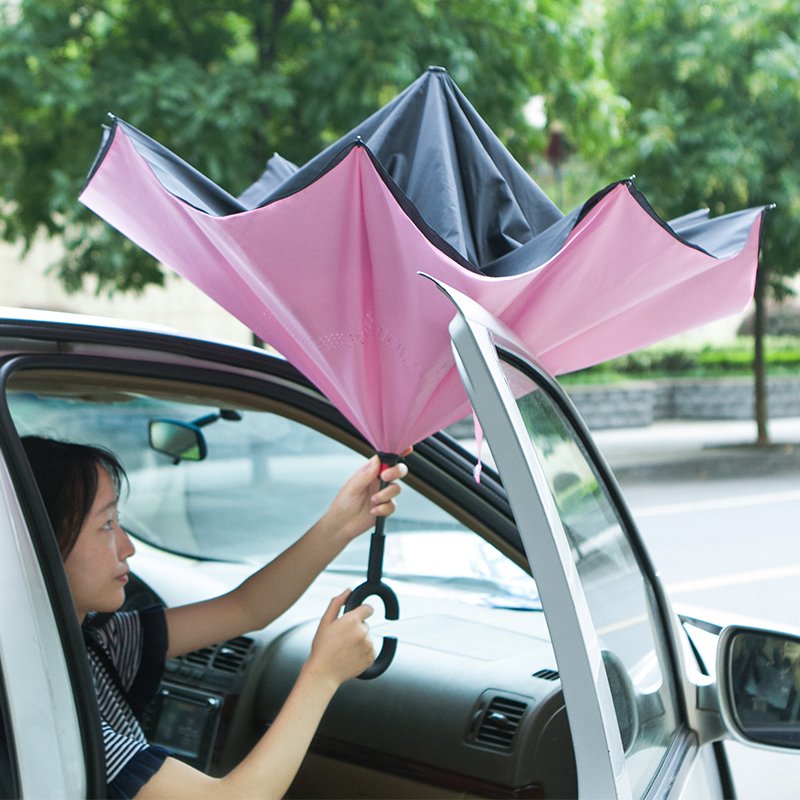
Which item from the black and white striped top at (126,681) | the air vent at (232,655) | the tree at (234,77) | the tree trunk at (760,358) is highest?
the tree at (234,77)

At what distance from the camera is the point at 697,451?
1485cm

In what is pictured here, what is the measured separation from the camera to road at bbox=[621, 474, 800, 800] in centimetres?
723

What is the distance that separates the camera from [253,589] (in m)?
2.16

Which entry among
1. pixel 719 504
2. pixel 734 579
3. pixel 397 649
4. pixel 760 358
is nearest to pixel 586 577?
pixel 397 649

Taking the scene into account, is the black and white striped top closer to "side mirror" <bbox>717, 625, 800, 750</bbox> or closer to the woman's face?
the woman's face

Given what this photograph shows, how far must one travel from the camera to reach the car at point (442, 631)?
1239 mm

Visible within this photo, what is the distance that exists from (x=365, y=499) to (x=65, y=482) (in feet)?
1.58

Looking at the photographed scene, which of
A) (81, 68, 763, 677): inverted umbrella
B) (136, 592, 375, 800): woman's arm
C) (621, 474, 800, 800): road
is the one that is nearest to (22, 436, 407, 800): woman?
(136, 592, 375, 800): woman's arm

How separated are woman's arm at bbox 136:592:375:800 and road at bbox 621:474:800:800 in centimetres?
323

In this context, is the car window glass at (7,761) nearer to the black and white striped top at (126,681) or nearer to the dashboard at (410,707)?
the black and white striped top at (126,681)

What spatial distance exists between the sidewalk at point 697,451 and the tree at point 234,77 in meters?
3.83

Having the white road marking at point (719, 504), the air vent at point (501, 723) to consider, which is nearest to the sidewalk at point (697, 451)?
the white road marking at point (719, 504)

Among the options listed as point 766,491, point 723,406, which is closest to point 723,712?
point 766,491

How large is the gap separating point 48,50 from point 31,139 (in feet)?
2.62
